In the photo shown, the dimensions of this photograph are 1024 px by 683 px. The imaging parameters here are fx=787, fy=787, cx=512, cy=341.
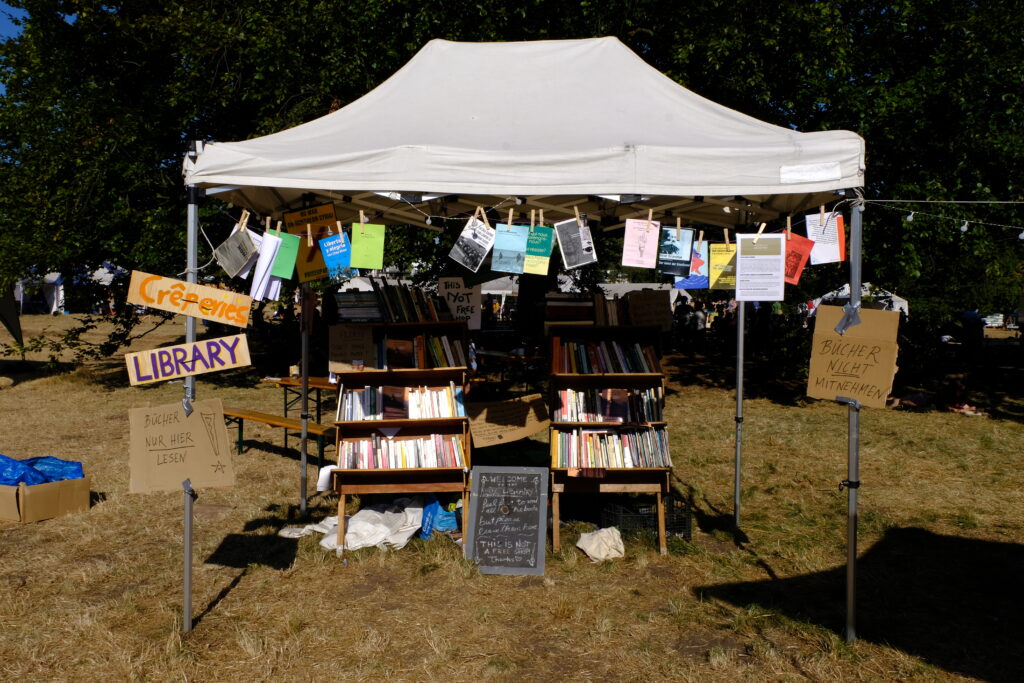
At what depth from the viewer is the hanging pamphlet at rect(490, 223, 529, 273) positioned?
16.8 feet

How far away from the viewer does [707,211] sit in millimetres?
6598

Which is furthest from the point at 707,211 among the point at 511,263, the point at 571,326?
the point at 511,263

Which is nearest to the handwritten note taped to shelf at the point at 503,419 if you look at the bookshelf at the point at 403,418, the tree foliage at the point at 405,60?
the bookshelf at the point at 403,418

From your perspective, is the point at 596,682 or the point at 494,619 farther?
the point at 494,619

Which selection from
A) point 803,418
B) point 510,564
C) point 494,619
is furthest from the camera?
point 803,418

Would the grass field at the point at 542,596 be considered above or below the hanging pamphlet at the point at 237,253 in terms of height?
below

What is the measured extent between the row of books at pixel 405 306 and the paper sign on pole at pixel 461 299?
78 mm

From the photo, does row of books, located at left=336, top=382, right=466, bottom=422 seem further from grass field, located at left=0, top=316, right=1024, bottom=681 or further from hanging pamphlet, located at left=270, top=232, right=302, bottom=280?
hanging pamphlet, located at left=270, top=232, right=302, bottom=280

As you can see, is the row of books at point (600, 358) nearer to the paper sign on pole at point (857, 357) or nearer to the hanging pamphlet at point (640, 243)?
the hanging pamphlet at point (640, 243)

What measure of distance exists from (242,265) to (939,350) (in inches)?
669

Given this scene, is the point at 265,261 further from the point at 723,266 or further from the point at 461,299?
the point at 723,266

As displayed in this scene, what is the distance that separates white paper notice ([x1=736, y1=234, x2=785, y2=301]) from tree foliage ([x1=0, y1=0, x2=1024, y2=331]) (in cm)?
679

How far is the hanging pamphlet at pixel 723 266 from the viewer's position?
540cm

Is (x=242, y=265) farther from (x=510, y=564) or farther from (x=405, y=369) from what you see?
(x=510, y=564)
